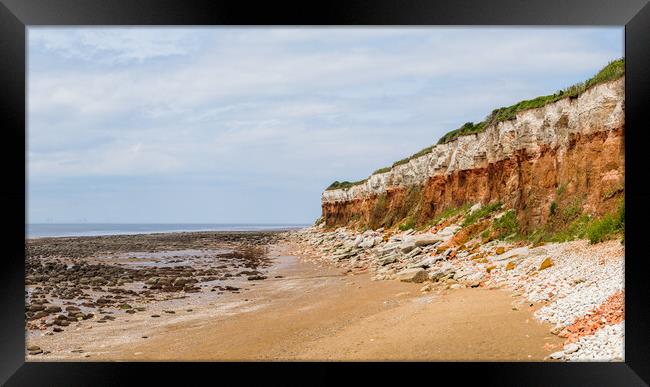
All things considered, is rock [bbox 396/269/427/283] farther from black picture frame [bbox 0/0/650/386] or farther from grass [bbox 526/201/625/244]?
black picture frame [bbox 0/0/650/386]

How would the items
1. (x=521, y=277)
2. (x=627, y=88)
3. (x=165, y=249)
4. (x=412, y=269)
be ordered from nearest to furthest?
(x=627, y=88) → (x=521, y=277) → (x=412, y=269) → (x=165, y=249)

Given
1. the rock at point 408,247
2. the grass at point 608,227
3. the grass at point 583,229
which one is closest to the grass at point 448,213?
the rock at point 408,247

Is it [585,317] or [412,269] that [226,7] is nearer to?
[585,317]

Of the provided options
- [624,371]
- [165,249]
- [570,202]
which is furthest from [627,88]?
[165,249]

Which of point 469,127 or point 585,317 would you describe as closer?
point 585,317

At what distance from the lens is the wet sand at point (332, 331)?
6.01 meters

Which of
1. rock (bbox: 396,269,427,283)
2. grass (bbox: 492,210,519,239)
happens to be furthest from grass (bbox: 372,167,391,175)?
rock (bbox: 396,269,427,283)

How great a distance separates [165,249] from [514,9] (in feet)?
93.9

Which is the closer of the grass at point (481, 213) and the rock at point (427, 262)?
the rock at point (427, 262)

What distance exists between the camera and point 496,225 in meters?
13.5

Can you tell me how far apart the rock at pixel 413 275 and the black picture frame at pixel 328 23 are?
6.43m

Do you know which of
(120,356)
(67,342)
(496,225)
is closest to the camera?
(120,356)

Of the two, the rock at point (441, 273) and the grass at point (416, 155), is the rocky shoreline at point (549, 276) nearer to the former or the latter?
the rock at point (441, 273)

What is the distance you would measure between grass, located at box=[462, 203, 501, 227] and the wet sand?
5.88 meters
